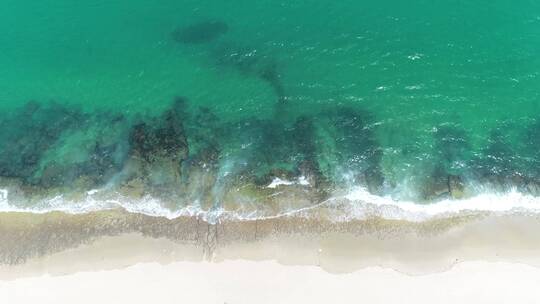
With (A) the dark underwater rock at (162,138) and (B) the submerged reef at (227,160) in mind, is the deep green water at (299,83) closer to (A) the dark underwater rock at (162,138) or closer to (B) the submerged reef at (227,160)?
(B) the submerged reef at (227,160)

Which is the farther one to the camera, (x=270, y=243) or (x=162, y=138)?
(x=162, y=138)

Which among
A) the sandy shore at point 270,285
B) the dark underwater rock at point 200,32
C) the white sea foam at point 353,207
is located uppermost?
the dark underwater rock at point 200,32

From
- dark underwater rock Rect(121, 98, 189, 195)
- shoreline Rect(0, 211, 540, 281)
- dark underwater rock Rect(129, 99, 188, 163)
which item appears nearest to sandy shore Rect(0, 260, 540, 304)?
shoreline Rect(0, 211, 540, 281)

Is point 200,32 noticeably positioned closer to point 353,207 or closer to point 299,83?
point 299,83

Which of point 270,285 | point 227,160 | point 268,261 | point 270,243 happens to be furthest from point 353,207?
point 227,160

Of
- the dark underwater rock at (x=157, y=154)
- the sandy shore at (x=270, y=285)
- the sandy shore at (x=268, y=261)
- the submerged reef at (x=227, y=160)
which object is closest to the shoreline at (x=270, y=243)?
the sandy shore at (x=268, y=261)

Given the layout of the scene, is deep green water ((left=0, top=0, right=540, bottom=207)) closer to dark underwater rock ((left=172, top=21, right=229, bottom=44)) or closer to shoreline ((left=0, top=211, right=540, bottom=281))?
dark underwater rock ((left=172, top=21, right=229, bottom=44))

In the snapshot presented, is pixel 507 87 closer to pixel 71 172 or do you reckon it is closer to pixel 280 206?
pixel 280 206
